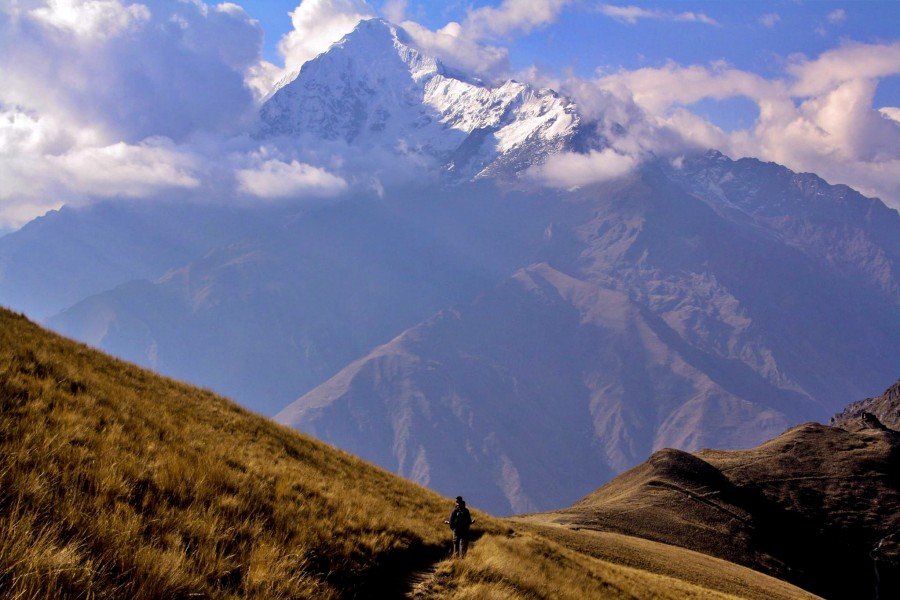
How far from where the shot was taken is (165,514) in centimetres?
780

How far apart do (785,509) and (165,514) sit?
117 meters

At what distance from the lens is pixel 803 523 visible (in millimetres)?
96438

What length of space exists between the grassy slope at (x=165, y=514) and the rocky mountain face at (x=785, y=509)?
53632mm

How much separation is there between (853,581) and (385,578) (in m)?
106

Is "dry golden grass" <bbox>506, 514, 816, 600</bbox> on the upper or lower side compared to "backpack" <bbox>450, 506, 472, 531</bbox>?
lower

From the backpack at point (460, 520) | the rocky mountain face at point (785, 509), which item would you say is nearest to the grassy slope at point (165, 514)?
the backpack at point (460, 520)

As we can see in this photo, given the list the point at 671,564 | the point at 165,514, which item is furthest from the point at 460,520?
the point at 671,564

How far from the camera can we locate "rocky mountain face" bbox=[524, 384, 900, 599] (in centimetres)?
7419

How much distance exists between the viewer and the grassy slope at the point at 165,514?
6.03m

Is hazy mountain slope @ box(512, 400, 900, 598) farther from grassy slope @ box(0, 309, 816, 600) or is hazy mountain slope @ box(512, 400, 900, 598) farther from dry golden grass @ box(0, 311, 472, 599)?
dry golden grass @ box(0, 311, 472, 599)

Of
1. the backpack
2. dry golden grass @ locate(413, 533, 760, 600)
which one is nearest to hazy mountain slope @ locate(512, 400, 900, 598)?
dry golden grass @ locate(413, 533, 760, 600)

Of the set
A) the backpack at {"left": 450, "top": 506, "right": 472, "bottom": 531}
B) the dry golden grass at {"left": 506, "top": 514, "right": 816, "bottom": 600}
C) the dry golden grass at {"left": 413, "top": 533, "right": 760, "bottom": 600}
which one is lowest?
the dry golden grass at {"left": 506, "top": 514, "right": 816, "bottom": 600}

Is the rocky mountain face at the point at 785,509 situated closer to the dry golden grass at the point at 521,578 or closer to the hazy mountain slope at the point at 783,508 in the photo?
the hazy mountain slope at the point at 783,508

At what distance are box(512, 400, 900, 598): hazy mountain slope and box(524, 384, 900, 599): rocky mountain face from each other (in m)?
0.20
